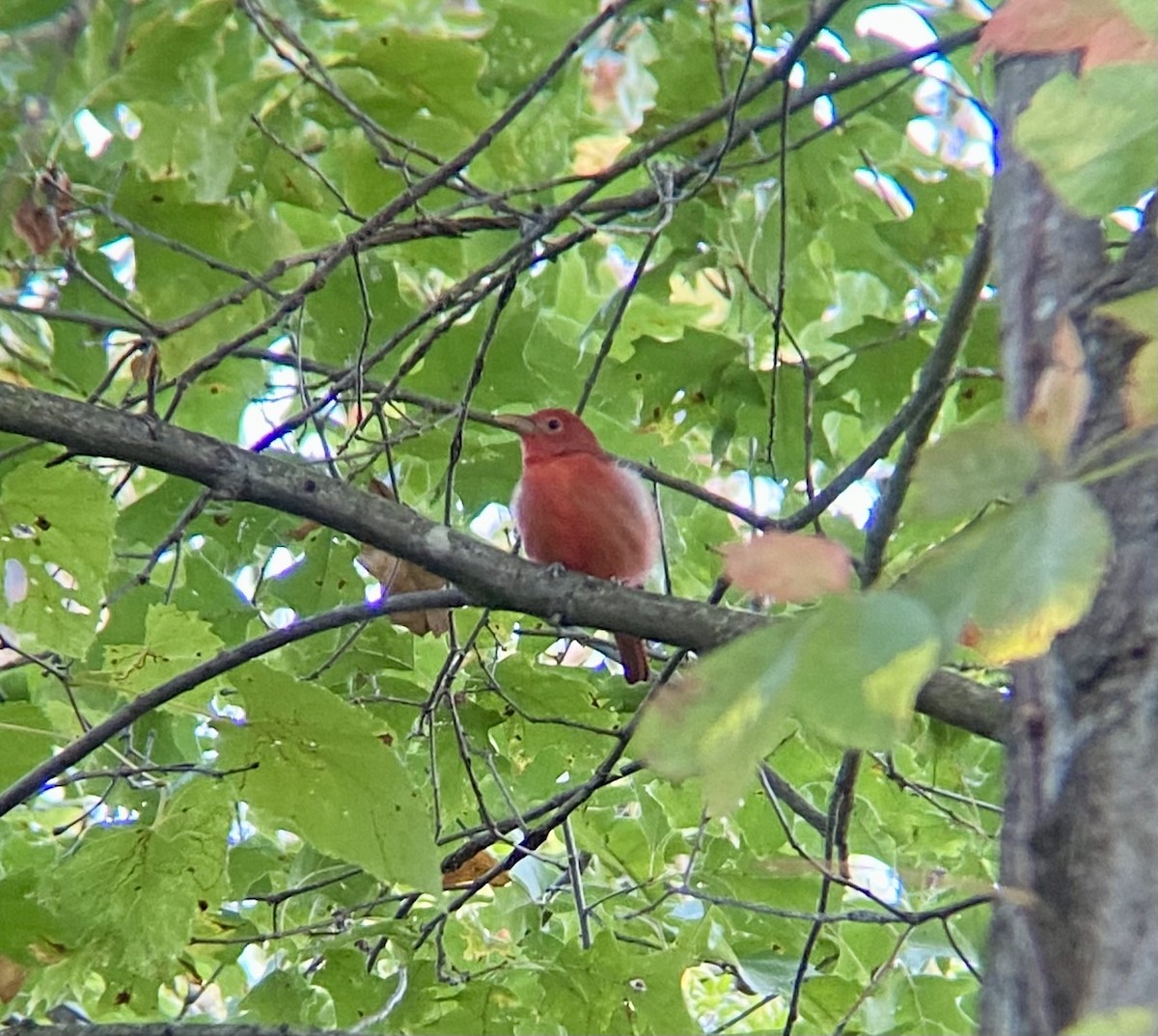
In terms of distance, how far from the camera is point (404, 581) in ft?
12.3

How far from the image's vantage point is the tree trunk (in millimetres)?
1031

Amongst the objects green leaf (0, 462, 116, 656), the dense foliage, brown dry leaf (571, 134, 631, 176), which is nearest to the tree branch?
the dense foliage

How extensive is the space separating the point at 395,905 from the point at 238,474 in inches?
84.7

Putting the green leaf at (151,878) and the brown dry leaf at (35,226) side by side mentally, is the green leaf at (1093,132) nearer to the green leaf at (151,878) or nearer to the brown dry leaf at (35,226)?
the green leaf at (151,878)

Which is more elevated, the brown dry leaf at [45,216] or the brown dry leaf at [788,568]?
the brown dry leaf at [45,216]

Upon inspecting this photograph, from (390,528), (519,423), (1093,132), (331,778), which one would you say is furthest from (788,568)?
(519,423)

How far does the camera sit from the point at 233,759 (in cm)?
286

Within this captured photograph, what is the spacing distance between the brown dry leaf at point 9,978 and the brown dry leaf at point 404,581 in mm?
1093

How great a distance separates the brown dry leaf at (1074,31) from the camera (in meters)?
1.31

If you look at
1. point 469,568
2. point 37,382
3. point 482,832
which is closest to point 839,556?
point 469,568

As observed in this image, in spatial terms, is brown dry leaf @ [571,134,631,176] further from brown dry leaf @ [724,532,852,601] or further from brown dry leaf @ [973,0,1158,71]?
brown dry leaf @ [724,532,852,601]

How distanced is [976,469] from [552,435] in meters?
3.89

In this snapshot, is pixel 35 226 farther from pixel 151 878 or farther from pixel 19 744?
pixel 151 878

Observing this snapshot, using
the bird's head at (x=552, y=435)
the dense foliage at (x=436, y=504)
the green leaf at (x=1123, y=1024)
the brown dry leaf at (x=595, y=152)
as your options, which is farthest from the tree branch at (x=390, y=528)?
the brown dry leaf at (x=595, y=152)
